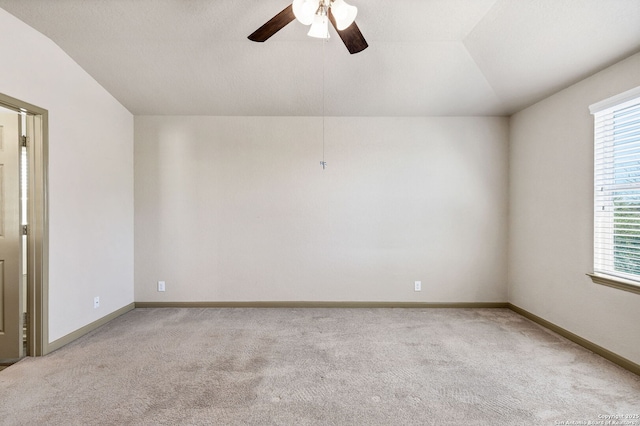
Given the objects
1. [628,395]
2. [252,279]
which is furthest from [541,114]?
[252,279]

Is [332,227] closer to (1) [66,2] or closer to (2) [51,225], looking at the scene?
(2) [51,225]

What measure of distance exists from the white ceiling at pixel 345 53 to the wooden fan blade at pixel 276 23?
0.65 m

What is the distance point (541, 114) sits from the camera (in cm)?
333

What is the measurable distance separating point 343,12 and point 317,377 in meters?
2.52

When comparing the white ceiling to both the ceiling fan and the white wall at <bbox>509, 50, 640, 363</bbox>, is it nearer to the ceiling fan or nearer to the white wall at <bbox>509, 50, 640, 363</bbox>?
the white wall at <bbox>509, 50, 640, 363</bbox>

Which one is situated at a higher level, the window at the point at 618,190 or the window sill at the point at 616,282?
the window at the point at 618,190

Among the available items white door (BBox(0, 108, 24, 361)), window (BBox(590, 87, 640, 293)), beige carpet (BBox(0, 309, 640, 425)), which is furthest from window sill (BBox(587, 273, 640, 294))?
white door (BBox(0, 108, 24, 361))

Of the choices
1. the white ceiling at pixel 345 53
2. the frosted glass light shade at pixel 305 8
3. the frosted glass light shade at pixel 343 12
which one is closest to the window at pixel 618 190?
the white ceiling at pixel 345 53

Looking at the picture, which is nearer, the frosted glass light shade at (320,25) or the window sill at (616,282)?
the frosted glass light shade at (320,25)

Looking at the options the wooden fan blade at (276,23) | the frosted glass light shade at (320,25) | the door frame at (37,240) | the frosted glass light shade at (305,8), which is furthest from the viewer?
the door frame at (37,240)

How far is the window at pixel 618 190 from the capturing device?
7.86 ft

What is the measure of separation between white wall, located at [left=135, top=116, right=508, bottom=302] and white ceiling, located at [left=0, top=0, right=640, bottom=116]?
0.28m

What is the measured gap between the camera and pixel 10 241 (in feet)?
8.30

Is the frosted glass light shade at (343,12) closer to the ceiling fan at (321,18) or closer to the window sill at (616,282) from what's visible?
the ceiling fan at (321,18)
